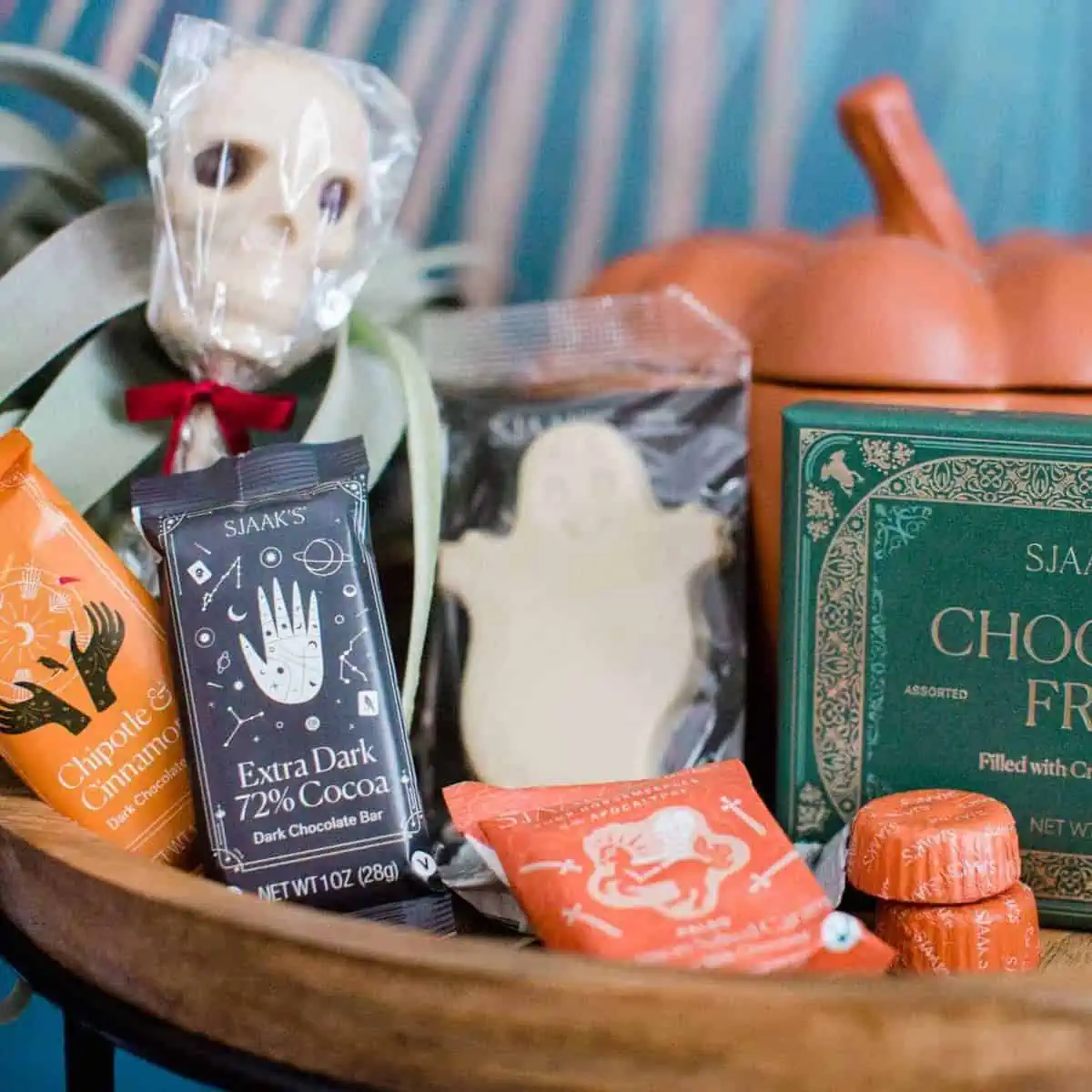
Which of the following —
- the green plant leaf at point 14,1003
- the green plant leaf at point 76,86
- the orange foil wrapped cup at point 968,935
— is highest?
the green plant leaf at point 76,86

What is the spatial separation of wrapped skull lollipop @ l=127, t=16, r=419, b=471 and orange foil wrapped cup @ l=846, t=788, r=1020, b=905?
331mm

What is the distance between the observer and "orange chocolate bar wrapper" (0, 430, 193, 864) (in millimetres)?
537

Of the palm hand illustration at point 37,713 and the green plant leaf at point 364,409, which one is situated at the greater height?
the green plant leaf at point 364,409

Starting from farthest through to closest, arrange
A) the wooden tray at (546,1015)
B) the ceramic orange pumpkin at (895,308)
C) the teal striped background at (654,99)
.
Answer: the teal striped background at (654,99), the ceramic orange pumpkin at (895,308), the wooden tray at (546,1015)

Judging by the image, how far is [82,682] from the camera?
544mm

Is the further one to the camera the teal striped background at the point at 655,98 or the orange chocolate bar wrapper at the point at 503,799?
the teal striped background at the point at 655,98

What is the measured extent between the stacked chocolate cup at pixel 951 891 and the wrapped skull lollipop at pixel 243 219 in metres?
0.34

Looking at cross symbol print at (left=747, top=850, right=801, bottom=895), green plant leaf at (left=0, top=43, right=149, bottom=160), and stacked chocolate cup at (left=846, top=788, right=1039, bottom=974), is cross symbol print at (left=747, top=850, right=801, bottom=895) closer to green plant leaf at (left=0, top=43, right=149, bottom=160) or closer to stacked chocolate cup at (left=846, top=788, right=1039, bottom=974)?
stacked chocolate cup at (left=846, top=788, right=1039, bottom=974)

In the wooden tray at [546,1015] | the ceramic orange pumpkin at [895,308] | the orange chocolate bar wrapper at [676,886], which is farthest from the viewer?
the ceramic orange pumpkin at [895,308]

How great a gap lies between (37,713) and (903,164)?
0.47 meters

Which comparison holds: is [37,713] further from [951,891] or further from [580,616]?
[951,891]

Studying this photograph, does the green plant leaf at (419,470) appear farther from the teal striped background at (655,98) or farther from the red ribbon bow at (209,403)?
the teal striped background at (655,98)

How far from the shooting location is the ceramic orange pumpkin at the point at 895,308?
0.58 m

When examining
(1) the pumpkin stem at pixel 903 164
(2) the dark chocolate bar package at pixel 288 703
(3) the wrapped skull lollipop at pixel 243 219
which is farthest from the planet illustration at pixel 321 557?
(1) the pumpkin stem at pixel 903 164
